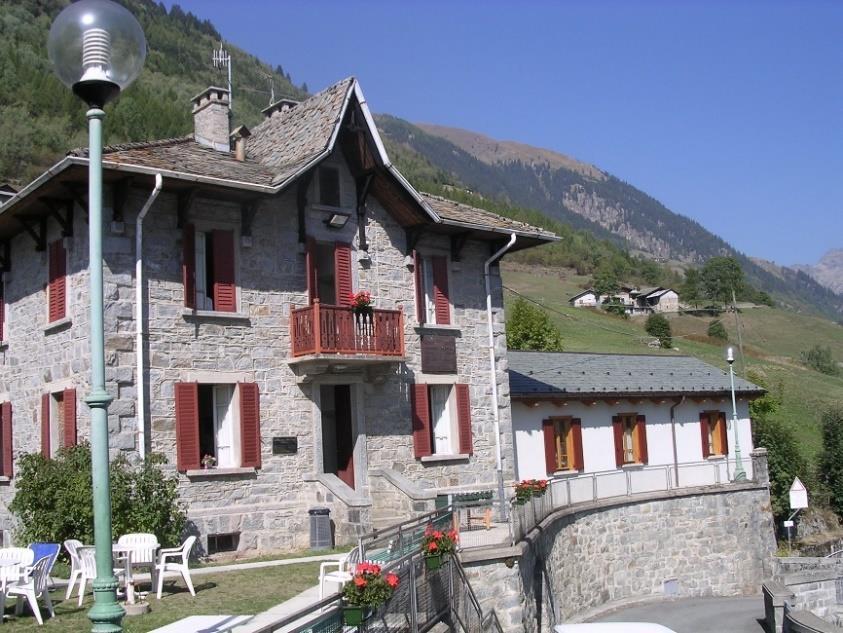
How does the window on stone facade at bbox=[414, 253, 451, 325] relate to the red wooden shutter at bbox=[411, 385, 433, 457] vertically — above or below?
above

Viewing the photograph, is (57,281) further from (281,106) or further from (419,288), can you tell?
(281,106)

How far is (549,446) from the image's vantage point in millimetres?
26531

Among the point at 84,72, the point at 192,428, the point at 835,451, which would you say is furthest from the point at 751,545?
the point at 84,72

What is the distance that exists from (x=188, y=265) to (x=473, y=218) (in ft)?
24.3

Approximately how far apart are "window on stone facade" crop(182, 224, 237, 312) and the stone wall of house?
6976 mm

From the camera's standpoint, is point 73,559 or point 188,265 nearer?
point 73,559

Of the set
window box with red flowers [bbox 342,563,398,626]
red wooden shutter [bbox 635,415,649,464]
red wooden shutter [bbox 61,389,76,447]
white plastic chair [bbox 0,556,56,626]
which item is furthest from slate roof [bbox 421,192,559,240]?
white plastic chair [bbox 0,556,56,626]

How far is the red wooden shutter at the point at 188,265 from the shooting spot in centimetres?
1819

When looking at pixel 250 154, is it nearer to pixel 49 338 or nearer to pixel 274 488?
pixel 49 338

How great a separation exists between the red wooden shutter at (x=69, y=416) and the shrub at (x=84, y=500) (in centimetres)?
71

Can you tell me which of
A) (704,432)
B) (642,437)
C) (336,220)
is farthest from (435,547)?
(704,432)

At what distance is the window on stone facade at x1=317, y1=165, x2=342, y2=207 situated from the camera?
20.7m

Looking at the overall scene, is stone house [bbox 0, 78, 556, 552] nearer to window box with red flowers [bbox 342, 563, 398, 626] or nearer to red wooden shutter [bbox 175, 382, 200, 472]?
red wooden shutter [bbox 175, 382, 200, 472]

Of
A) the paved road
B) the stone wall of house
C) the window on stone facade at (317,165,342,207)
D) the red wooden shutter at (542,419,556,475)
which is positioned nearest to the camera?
the stone wall of house
